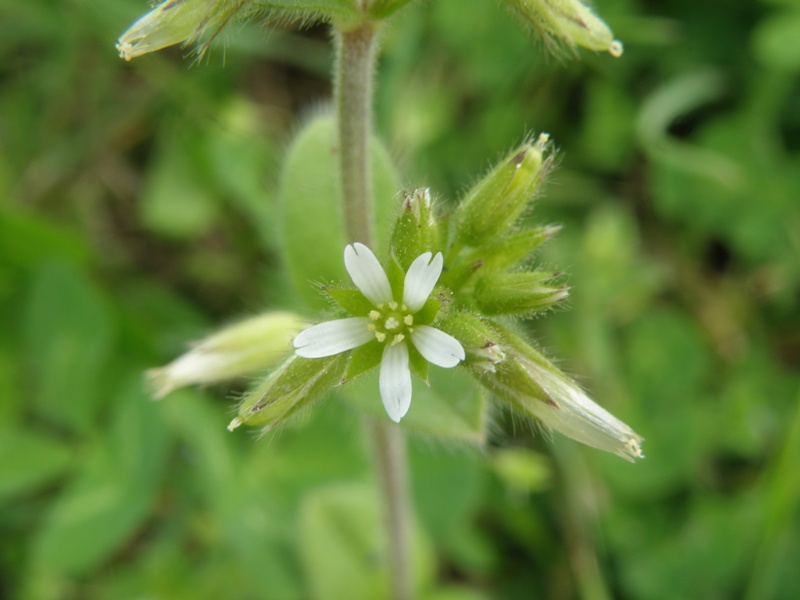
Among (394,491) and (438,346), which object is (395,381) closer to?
(438,346)

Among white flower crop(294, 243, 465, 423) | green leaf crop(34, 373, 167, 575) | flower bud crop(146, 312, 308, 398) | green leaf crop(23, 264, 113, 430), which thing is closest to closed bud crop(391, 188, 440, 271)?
white flower crop(294, 243, 465, 423)

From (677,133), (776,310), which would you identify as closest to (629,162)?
(677,133)

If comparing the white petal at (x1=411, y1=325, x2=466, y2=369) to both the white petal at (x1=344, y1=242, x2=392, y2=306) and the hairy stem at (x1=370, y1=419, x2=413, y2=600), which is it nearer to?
the white petal at (x1=344, y1=242, x2=392, y2=306)

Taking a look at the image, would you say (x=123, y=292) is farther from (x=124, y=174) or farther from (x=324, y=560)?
(x=324, y=560)

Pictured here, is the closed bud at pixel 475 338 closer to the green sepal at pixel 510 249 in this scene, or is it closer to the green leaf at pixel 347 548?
the green sepal at pixel 510 249

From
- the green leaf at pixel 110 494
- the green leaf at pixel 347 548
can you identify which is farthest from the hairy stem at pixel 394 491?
the green leaf at pixel 110 494
